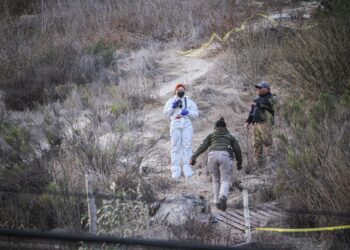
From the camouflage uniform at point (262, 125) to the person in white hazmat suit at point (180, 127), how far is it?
872mm

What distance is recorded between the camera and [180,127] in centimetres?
1021

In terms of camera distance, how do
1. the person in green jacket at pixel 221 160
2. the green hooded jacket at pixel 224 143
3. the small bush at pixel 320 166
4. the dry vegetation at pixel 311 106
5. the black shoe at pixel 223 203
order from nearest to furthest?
the small bush at pixel 320 166
the dry vegetation at pixel 311 106
the black shoe at pixel 223 203
the person in green jacket at pixel 221 160
the green hooded jacket at pixel 224 143

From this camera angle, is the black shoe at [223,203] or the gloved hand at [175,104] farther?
the gloved hand at [175,104]

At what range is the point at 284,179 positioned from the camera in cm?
880

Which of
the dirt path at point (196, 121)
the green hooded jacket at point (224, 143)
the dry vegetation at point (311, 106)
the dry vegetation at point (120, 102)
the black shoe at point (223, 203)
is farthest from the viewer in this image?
the dirt path at point (196, 121)

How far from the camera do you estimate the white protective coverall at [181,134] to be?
33.4 feet

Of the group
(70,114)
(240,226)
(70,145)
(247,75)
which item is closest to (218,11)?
(247,75)

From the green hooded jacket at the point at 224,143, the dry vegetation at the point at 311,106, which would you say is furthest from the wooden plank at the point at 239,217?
the green hooded jacket at the point at 224,143

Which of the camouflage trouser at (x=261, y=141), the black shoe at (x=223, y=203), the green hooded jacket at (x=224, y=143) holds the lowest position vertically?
the black shoe at (x=223, y=203)

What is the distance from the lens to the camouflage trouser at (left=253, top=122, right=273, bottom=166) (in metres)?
10.0

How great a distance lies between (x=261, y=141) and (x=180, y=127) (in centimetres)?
119

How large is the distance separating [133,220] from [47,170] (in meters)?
2.11

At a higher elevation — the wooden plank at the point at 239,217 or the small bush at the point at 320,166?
the small bush at the point at 320,166

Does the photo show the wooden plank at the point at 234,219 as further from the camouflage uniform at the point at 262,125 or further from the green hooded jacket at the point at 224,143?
the camouflage uniform at the point at 262,125
